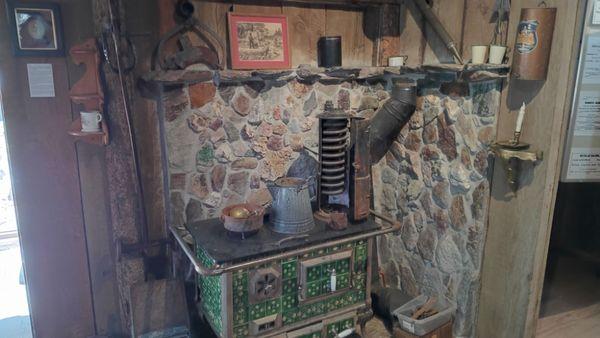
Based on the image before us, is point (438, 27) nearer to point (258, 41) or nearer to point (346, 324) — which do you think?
point (258, 41)

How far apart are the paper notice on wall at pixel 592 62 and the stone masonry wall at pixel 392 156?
37 centimetres

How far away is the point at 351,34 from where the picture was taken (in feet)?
8.16

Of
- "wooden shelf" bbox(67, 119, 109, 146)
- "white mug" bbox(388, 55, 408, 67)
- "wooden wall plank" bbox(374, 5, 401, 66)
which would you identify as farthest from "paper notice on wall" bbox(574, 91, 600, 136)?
"wooden shelf" bbox(67, 119, 109, 146)

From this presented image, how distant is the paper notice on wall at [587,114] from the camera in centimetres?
200

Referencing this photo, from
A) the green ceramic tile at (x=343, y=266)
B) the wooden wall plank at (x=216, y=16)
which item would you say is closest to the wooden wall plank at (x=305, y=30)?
the wooden wall plank at (x=216, y=16)

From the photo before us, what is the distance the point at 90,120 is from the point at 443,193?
5.77 ft

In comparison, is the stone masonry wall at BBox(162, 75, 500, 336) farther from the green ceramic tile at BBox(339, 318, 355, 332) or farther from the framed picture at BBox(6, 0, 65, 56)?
A: the green ceramic tile at BBox(339, 318, 355, 332)

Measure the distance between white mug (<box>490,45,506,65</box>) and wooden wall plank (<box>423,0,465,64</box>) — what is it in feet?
0.93

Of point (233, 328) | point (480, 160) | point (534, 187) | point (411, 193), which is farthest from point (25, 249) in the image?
point (534, 187)

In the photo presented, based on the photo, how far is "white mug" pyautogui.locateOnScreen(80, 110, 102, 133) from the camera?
1944 mm

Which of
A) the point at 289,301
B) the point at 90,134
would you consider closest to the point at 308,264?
the point at 289,301

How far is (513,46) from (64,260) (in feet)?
7.55

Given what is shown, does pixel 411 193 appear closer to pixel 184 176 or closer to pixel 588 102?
pixel 588 102

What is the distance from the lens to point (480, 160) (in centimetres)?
213
